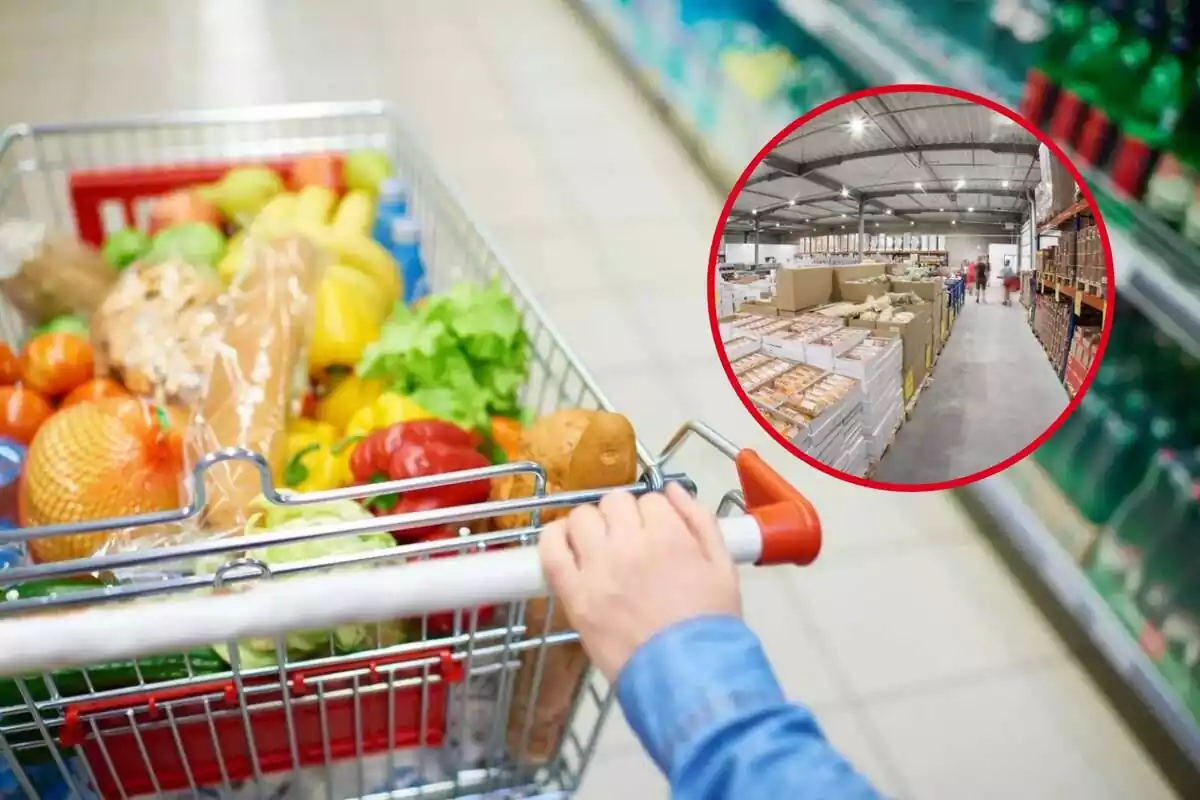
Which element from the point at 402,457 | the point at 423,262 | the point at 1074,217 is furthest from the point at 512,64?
the point at 1074,217

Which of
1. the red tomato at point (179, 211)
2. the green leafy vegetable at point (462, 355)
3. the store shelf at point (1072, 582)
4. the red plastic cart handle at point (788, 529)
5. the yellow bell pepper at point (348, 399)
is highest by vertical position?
the red plastic cart handle at point (788, 529)

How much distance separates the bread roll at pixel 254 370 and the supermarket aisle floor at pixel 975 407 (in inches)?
23.8

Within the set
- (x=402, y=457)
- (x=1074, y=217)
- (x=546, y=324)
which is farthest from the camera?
(x=546, y=324)

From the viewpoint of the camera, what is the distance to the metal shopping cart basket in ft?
1.89

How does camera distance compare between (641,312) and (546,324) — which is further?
(641,312)

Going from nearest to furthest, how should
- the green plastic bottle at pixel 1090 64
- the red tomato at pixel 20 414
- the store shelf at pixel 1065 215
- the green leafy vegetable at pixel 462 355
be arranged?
1. the store shelf at pixel 1065 215
2. the red tomato at pixel 20 414
3. the green leafy vegetable at pixel 462 355
4. the green plastic bottle at pixel 1090 64

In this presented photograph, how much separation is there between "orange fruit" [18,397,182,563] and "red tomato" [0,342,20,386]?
9.2 inches

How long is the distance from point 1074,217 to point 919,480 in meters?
0.20

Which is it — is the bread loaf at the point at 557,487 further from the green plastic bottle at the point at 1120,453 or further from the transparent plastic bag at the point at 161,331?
the green plastic bottle at the point at 1120,453

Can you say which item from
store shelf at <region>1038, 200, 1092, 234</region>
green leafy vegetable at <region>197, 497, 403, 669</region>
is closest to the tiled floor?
green leafy vegetable at <region>197, 497, 403, 669</region>

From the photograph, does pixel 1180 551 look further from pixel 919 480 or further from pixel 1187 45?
pixel 919 480

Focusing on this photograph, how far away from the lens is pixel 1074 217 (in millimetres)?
648

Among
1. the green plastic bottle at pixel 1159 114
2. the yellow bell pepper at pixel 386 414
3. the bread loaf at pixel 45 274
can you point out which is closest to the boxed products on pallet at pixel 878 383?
the yellow bell pepper at pixel 386 414

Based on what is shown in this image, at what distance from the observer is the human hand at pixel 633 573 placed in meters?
0.58
